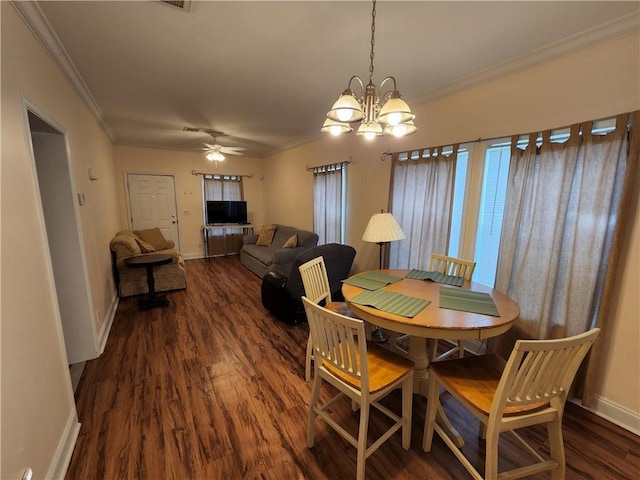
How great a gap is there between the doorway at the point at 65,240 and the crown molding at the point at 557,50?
10.9ft

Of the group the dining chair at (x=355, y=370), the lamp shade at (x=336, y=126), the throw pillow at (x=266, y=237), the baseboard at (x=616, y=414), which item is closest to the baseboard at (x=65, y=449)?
the dining chair at (x=355, y=370)

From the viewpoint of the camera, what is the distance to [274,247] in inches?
209

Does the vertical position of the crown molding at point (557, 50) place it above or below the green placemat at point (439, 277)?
above

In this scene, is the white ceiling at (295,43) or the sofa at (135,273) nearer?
the white ceiling at (295,43)

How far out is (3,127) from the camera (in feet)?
4.03

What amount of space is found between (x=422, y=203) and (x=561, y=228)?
1171 mm

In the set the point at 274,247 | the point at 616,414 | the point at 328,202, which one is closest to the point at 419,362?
the point at 616,414

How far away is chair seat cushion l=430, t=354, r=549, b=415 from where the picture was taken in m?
1.27

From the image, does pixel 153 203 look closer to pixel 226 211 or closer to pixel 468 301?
pixel 226 211

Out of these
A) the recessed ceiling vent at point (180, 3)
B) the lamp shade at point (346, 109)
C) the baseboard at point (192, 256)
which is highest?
the recessed ceiling vent at point (180, 3)

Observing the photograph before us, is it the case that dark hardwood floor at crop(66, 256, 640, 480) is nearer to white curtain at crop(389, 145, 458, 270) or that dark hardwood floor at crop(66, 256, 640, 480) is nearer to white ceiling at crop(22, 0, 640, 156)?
white curtain at crop(389, 145, 458, 270)

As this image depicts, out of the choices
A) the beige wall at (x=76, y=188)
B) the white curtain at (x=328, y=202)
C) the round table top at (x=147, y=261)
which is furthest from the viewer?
the white curtain at (x=328, y=202)

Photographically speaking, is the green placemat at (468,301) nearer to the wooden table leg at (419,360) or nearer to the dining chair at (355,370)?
the wooden table leg at (419,360)

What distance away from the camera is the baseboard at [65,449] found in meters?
1.38
